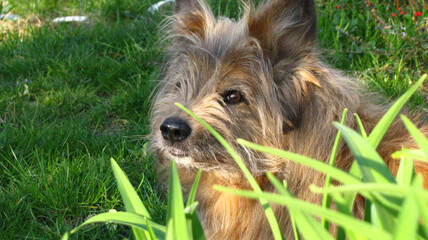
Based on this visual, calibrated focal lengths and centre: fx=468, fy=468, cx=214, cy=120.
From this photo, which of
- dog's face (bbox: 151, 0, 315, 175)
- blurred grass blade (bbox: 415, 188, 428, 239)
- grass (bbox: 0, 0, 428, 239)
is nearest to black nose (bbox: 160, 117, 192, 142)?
dog's face (bbox: 151, 0, 315, 175)

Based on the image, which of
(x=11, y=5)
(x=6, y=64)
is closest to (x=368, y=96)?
(x=6, y=64)

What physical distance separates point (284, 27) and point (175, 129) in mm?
726

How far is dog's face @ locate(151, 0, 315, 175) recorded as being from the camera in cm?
225

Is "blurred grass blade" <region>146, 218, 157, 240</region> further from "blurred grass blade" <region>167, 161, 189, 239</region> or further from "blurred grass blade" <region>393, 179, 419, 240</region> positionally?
"blurred grass blade" <region>393, 179, 419, 240</region>

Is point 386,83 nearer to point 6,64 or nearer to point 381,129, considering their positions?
point 381,129

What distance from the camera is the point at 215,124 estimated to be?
2.27m

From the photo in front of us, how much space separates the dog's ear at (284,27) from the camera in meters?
2.27

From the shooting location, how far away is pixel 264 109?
2.30 m

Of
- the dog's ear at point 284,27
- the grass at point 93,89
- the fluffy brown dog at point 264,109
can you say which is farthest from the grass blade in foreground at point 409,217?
the grass at point 93,89

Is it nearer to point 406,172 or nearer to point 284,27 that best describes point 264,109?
point 284,27

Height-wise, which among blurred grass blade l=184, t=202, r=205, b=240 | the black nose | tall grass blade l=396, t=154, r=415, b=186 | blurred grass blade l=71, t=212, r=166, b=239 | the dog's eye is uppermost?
tall grass blade l=396, t=154, r=415, b=186

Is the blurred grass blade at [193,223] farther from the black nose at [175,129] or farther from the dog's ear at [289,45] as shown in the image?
the dog's ear at [289,45]

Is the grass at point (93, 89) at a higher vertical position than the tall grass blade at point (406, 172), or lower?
lower

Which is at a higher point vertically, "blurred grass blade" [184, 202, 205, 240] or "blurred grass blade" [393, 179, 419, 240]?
"blurred grass blade" [393, 179, 419, 240]
